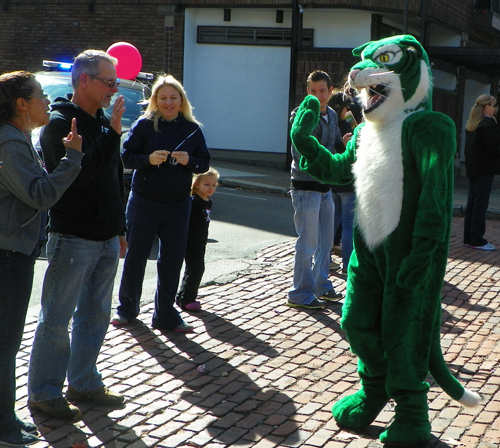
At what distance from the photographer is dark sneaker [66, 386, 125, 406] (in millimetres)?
4250

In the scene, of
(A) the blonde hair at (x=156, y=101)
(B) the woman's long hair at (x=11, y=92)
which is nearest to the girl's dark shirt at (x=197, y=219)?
(A) the blonde hair at (x=156, y=101)

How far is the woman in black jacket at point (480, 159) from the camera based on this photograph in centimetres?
966

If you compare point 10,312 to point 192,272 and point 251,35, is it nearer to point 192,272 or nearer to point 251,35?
point 192,272

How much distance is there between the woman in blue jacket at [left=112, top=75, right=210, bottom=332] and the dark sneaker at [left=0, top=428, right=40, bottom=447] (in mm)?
2154

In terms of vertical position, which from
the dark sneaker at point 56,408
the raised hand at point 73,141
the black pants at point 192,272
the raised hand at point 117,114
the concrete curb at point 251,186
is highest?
the raised hand at point 117,114

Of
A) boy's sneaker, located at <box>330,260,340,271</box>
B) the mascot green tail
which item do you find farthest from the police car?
the mascot green tail

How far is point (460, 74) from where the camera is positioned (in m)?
22.3

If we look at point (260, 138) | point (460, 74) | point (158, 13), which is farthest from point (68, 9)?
point (460, 74)

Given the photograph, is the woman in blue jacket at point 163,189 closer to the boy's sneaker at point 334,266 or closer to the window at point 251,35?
the boy's sneaker at point 334,266

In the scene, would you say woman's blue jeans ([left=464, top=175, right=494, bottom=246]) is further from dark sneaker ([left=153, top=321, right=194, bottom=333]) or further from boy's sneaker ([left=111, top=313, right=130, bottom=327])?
boy's sneaker ([left=111, top=313, right=130, bottom=327])

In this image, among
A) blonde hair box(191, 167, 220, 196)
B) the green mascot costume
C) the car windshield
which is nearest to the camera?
the green mascot costume

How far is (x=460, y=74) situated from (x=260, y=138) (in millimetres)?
7094

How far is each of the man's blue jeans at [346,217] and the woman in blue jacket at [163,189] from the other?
2.29 m

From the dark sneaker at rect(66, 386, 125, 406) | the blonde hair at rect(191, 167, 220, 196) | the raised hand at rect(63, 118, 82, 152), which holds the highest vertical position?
the raised hand at rect(63, 118, 82, 152)
